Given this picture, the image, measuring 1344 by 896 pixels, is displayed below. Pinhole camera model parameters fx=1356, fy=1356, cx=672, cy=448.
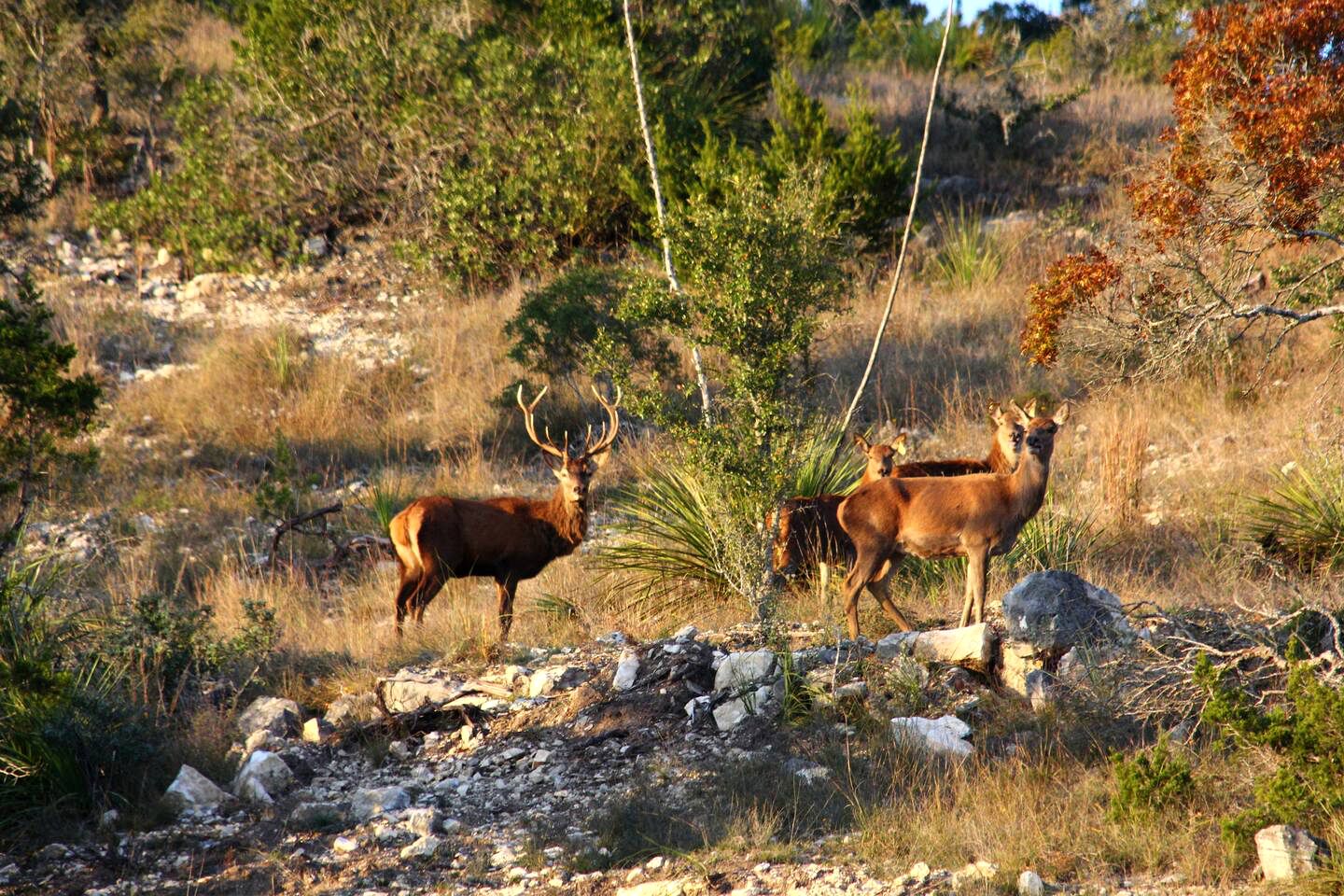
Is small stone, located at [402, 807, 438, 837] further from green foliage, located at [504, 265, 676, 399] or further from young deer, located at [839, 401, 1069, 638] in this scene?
green foliage, located at [504, 265, 676, 399]

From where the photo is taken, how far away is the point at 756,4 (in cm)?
2614

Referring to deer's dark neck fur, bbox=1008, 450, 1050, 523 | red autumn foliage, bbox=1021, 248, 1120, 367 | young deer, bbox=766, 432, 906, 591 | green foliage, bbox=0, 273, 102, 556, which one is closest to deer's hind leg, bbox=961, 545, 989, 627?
deer's dark neck fur, bbox=1008, 450, 1050, 523

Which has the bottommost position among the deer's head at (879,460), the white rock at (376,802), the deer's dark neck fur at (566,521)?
the white rock at (376,802)

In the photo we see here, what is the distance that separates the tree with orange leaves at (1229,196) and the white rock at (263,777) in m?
7.37

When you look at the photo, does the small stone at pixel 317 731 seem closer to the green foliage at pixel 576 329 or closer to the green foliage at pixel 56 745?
the green foliage at pixel 56 745

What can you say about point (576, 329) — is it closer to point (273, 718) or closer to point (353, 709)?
point (353, 709)

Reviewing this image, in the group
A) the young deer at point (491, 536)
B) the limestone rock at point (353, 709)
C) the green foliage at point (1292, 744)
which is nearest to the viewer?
the green foliage at point (1292, 744)

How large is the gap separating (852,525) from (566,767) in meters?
2.66

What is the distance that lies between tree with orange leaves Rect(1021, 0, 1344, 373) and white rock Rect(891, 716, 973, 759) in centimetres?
485

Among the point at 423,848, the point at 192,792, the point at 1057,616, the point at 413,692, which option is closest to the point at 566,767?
the point at 423,848

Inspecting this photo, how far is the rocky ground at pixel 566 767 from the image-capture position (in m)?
6.36

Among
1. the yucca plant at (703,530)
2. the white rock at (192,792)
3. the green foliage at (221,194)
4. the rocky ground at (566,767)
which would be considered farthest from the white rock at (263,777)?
the green foliage at (221,194)

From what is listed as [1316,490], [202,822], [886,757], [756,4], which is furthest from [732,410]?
[756,4]

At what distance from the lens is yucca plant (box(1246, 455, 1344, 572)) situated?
1120cm
